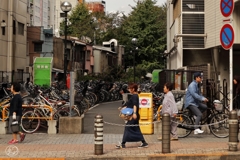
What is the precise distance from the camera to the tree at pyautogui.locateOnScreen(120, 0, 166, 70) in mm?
58062

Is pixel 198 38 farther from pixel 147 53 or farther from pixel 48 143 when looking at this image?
pixel 147 53

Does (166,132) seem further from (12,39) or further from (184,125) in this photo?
(12,39)

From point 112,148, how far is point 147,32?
154ft

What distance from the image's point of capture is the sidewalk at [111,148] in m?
10.7

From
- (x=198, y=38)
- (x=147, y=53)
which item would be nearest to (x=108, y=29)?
(x=147, y=53)

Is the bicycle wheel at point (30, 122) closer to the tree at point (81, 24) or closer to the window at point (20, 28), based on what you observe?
the window at point (20, 28)

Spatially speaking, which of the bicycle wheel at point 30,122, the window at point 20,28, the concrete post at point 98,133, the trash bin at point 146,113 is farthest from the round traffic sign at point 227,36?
the window at point 20,28

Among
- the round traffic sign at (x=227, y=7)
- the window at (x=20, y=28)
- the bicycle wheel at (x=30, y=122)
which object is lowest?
the bicycle wheel at (x=30, y=122)

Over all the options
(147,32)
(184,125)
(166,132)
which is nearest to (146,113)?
(184,125)

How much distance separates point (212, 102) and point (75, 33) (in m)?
55.1

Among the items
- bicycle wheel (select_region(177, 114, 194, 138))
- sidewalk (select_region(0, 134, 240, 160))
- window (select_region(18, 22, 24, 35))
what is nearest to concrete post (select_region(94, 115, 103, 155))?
sidewalk (select_region(0, 134, 240, 160))

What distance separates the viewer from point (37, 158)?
10.5m

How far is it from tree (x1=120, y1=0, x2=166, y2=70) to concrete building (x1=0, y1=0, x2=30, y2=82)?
72.0ft

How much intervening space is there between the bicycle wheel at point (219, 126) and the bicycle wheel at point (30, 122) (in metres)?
5.42
